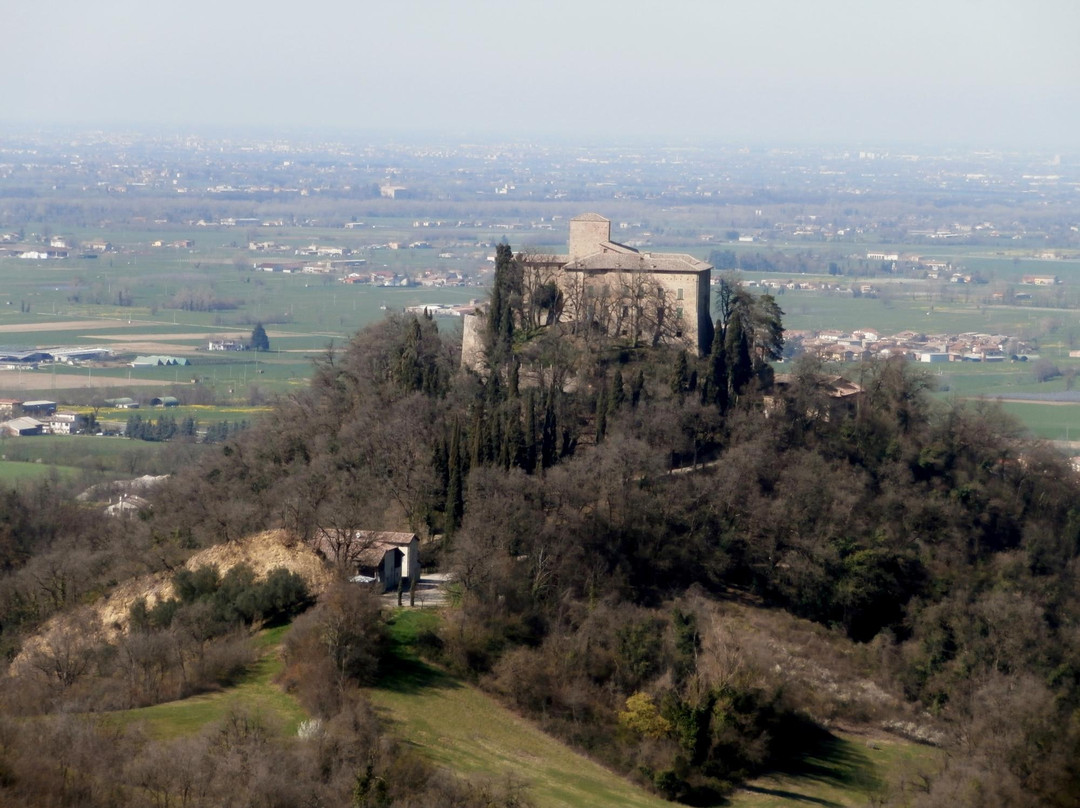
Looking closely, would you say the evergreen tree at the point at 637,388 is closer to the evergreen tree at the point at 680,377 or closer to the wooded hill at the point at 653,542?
the wooded hill at the point at 653,542

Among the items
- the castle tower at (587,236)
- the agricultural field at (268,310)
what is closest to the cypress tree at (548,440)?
the castle tower at (587,236)

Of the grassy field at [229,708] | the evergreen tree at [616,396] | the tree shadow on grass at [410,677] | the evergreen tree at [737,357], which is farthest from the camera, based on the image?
the evergreen tree at [737,357]

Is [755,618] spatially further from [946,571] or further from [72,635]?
[72,635]

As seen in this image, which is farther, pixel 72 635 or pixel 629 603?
pixel 629 603

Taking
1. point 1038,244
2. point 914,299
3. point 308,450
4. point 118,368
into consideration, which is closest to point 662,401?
point 308,450

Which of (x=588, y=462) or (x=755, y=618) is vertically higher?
(x=588, y=462)

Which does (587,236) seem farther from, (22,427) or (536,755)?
(22,427)

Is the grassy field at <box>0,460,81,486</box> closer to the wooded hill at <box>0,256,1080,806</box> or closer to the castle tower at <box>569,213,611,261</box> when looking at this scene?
the wooded hill at <box>0,256,1080,806</box>
